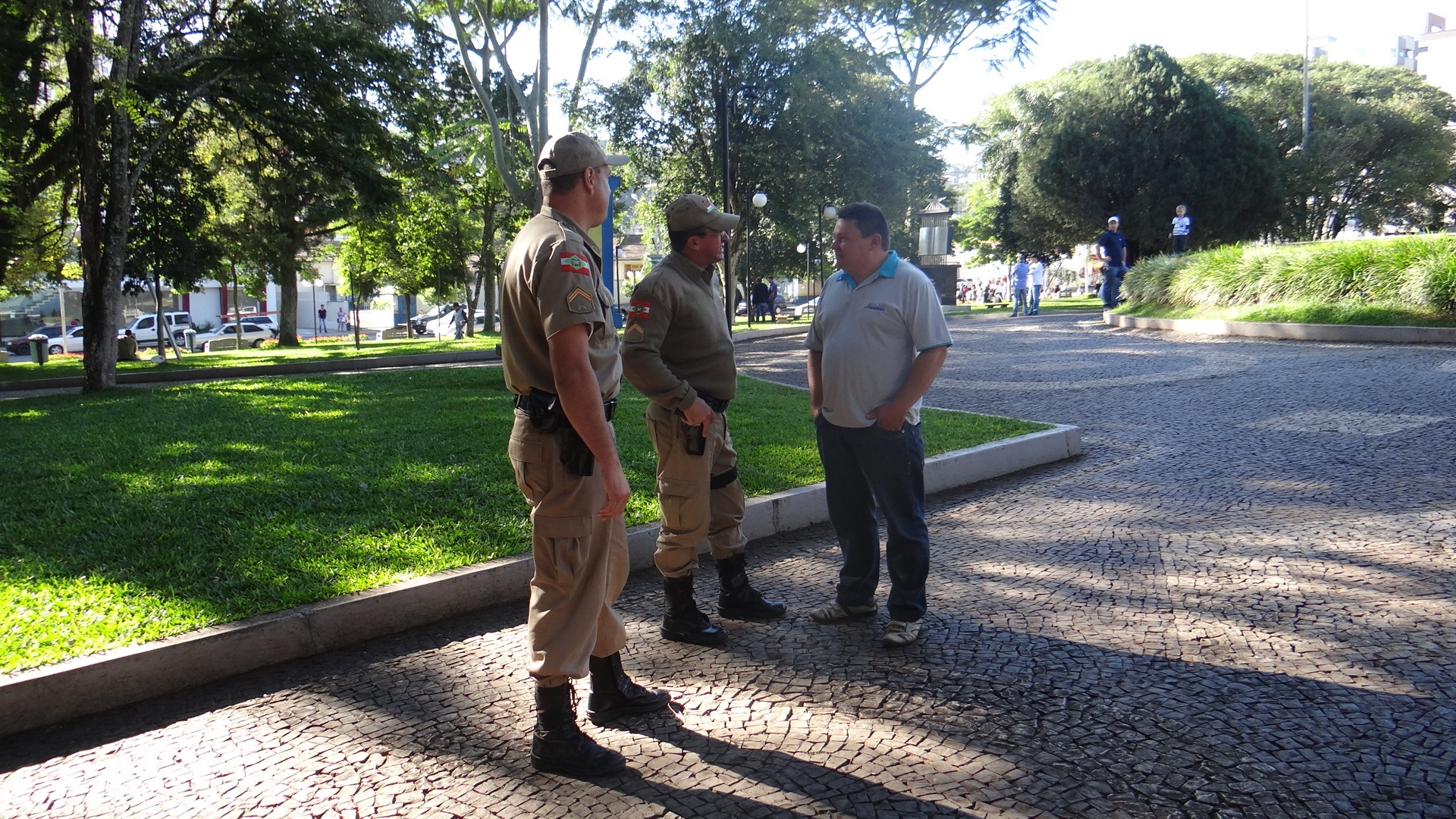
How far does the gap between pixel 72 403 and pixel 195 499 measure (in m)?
8.42

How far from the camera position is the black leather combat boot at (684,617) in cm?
419

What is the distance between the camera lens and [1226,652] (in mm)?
3818

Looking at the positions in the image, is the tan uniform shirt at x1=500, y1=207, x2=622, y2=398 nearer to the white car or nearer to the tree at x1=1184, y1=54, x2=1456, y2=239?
the white car

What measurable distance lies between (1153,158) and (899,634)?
107 feet

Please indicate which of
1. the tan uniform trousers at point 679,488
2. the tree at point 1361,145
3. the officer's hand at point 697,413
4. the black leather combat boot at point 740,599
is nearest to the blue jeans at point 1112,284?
the black leather combat boot at point 740,599

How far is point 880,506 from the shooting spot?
4219 mm

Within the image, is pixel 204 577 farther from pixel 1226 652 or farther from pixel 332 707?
pixel 1226 652

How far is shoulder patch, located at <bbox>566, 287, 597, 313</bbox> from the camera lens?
2910 millimetres

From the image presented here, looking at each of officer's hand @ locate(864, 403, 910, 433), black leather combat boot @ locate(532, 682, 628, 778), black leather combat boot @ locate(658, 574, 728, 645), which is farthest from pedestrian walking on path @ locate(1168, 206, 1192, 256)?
black leather combat boot @ locate(532, 682, 628, 778)

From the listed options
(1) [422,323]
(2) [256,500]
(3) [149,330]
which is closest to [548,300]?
(2) [256,500]

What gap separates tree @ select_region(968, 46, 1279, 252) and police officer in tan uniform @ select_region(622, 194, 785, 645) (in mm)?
31627

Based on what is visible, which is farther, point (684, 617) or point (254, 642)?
point (684, 617)

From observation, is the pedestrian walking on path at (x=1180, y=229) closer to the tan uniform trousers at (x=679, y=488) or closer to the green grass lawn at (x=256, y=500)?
the green grass lawn at (x=256, y=500)

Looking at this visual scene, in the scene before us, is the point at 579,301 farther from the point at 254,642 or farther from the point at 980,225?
the point at 980,225
